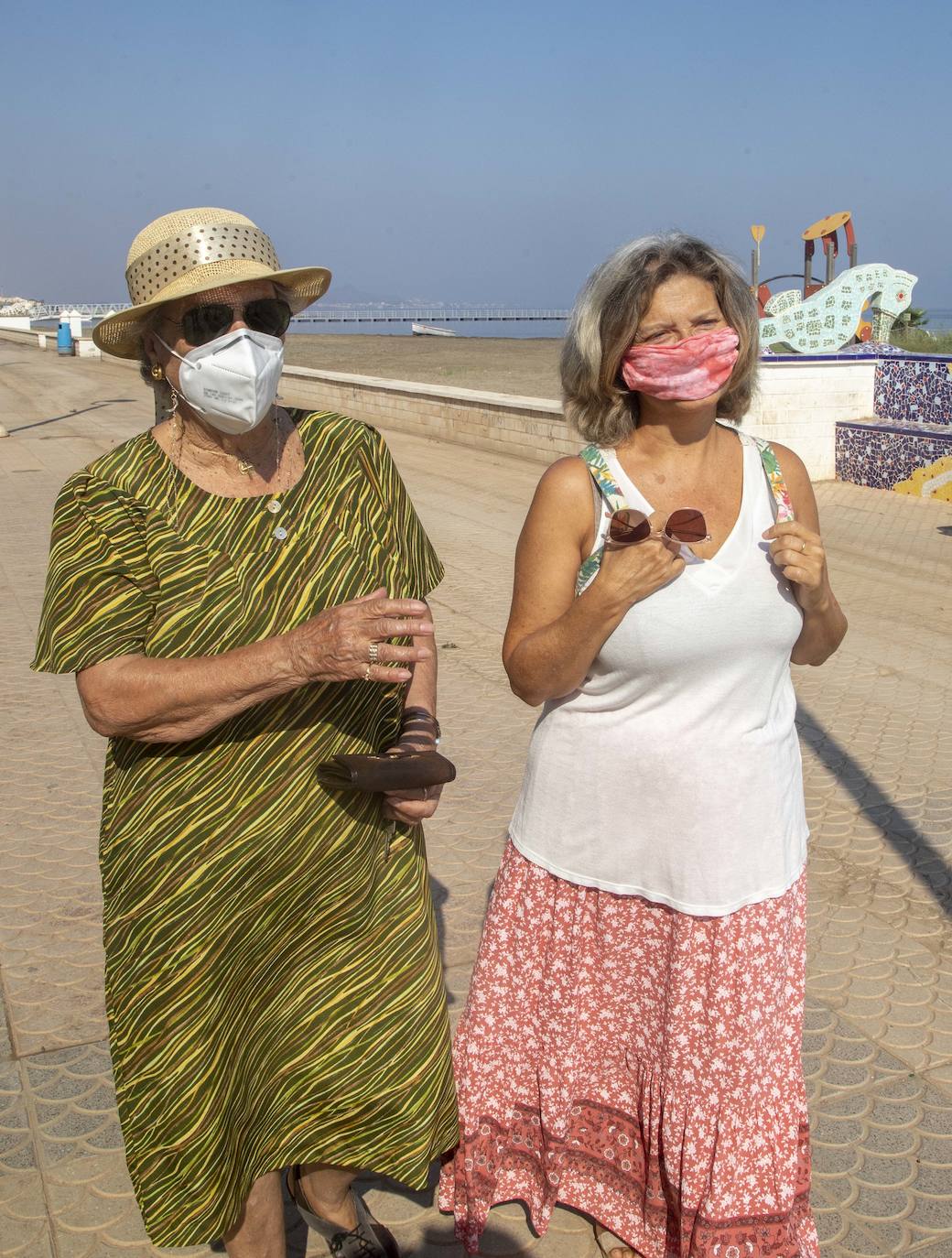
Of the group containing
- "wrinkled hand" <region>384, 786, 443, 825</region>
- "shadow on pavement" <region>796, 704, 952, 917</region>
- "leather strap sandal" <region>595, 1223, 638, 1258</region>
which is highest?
"wrinkled hand" <region>384, 786, 443, 825</region>

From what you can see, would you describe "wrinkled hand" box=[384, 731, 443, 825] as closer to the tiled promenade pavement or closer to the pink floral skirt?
the pink floral skirt

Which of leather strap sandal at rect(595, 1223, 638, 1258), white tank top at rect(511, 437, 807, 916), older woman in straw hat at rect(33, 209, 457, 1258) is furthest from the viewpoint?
leather strap sandal at rect(595, 1223, 638, 1258)

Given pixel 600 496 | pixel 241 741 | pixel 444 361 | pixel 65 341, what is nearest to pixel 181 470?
pixel 241 741

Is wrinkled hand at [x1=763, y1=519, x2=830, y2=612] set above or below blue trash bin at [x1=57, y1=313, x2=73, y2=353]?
above

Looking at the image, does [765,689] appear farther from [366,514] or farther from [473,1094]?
[473,1094]

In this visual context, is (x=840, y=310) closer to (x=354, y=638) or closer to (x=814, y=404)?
(x=814, y=404)

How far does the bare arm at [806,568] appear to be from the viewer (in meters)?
2.28

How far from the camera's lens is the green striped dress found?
2139 mm

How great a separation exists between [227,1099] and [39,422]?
72.4 feet

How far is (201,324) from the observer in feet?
7.32

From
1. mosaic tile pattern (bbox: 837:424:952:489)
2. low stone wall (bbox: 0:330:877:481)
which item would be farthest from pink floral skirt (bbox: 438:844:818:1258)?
mosaic tile pattern (bbox: 837:424:952:489)

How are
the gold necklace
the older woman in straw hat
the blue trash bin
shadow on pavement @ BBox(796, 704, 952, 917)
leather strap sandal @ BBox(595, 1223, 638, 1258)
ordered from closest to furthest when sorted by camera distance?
1. the older woman in straw hat
2. the gold necklace
3. leather strap sandal @ BBox(595, 1223, 638, 1258)
4. shadow on pavement @ BBox(796, 704, 952, 917)
5. the blue trash bin

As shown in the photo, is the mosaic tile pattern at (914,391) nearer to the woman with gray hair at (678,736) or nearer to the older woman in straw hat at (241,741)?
the woman with gray hair at (678,736)

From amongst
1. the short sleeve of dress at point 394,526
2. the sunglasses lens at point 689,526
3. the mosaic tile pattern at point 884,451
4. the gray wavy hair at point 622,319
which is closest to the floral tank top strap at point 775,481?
the gray wavy hair at point 622,319
